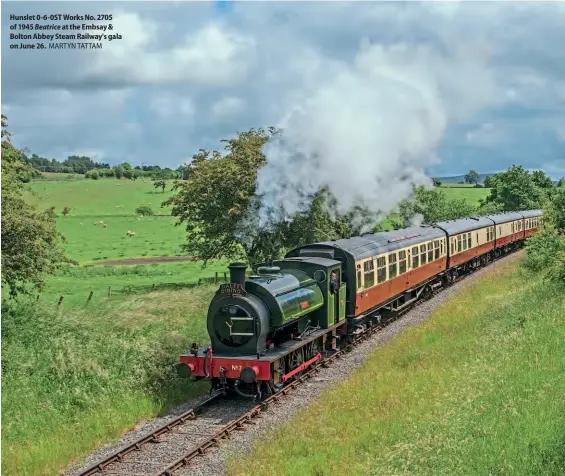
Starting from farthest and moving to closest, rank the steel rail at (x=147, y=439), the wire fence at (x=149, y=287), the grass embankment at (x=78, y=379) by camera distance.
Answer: the wire fence at (x=149, y=287)
the grass embankment at (x=78, y=379)
the steel rail at (x=147, y=439)

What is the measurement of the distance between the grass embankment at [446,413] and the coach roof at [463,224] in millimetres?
13416

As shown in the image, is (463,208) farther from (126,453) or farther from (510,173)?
(126,453)

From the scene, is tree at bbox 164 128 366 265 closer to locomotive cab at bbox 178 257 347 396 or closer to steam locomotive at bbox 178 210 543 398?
steam locomotive at bbox 178 210 543 398

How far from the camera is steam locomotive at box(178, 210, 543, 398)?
1526 cm

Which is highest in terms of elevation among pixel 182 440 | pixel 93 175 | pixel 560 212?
pixel 93 175

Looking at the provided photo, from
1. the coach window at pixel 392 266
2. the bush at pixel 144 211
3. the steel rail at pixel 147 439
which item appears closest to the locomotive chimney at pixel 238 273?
the steel rail at pixel 147 439

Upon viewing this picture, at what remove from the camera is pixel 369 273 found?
21.1 meters

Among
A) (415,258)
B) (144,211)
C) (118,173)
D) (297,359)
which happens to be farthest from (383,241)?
(118,173)

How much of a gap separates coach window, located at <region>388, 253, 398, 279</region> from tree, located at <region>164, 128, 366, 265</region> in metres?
5.50

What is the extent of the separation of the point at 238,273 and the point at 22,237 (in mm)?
8905

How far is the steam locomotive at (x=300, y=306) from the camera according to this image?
50.1 feet

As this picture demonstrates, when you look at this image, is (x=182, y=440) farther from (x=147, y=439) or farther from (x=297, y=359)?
(x=297, y=359)

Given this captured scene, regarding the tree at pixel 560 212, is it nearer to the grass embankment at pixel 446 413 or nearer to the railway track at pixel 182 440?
the grass embankment at pixel 446 413

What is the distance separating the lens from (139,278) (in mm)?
42438
